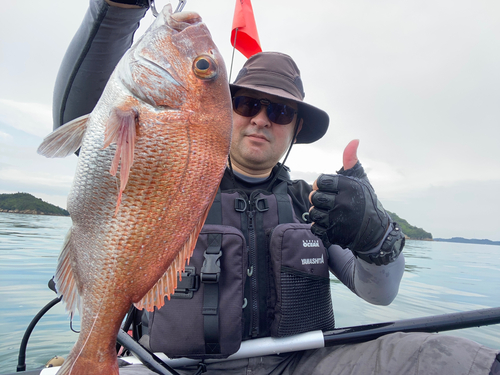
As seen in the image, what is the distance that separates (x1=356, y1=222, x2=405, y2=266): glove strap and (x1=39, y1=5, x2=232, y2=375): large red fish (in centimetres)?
136

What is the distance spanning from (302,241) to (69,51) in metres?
1.99

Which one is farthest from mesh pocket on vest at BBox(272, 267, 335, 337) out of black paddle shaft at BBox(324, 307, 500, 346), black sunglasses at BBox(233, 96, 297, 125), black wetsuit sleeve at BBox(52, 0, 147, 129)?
black wetsuit sleeve at BBox(52, 0, 147, 129)

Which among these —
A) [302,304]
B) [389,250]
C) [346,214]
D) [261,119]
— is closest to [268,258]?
[302,304]

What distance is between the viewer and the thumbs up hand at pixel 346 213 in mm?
1892

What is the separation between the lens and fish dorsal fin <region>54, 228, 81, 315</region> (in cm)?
129

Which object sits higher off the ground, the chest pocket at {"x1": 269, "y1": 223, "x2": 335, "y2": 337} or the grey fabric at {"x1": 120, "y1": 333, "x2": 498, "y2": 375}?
the chest pocket at {"x1": 269, "y1": 223, "x2": 335, "y2": 337}

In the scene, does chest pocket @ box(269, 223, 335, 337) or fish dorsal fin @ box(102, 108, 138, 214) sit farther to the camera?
chest pocket @ box(269, 223, 335, 337)

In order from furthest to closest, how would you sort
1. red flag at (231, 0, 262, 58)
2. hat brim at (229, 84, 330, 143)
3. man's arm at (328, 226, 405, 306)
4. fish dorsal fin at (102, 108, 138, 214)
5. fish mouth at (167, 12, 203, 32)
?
red flag at (231, 0, 262, 58) < hat brim at (229, 84, 330, 143) < man's arm at (328, 226, 405, 306) < fish mouth at (167, 12, 203, 32) < fish dorsal fin at (102, 108, 138, 214)

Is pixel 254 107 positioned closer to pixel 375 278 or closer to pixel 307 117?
pixel 307 117

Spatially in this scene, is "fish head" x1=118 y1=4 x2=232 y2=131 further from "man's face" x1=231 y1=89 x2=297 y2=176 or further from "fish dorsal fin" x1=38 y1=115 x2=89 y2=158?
"man's face" x1=231 y1=89 x2=297 y2=176

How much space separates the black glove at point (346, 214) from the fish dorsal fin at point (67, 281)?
135 cm

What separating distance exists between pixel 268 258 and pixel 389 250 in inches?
33.5

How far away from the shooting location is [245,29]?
2.78 meters

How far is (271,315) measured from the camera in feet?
7.27
